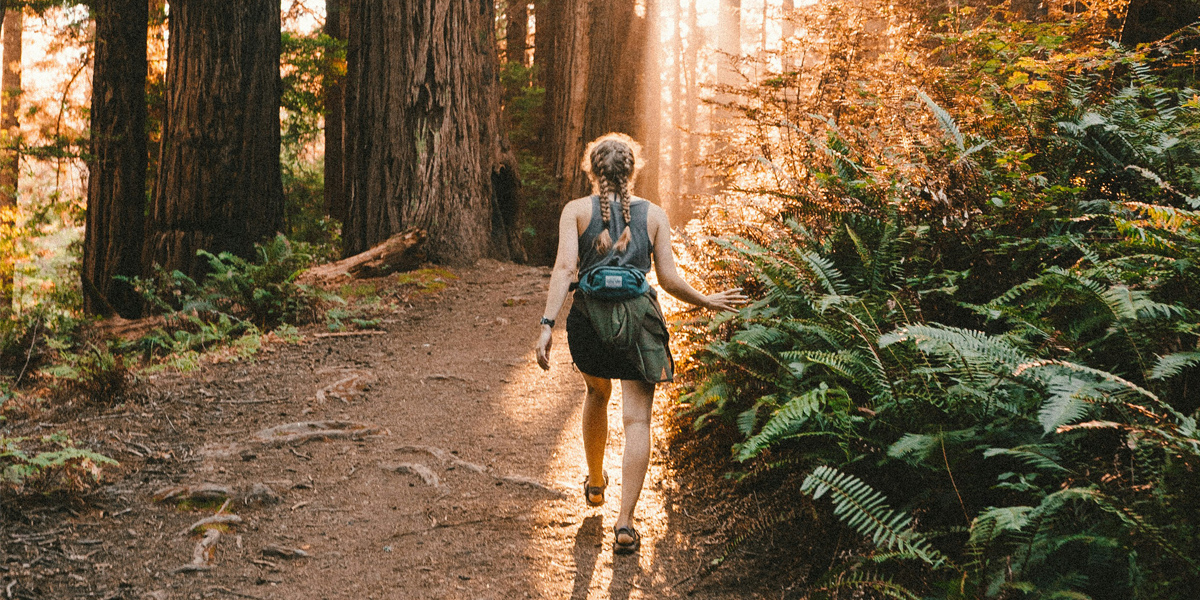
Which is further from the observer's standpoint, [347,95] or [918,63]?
[347,95]

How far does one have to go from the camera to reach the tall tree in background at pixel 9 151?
37.6ft

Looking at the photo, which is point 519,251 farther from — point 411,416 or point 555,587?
point 555,587

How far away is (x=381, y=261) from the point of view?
30.5 ft

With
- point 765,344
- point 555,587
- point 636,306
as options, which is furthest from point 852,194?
point 555,587

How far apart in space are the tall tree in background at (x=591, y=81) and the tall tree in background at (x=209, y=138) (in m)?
5.51

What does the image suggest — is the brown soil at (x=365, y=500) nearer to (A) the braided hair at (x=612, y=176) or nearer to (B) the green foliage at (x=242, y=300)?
(B) the green foliage at (x=242, y=300)

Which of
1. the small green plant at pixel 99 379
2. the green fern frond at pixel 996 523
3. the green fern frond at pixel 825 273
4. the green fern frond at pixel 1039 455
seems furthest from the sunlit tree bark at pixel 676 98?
the green fern frond at pixel 996 523

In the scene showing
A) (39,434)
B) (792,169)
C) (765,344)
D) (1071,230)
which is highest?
(792,169)

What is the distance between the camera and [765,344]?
4715 mm

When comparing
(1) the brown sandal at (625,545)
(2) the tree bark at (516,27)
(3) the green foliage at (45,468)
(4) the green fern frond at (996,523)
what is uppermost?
(2) the tree bark at (516,27)

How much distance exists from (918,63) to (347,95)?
7.55m

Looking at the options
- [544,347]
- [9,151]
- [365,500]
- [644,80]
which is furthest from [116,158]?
[544,347]

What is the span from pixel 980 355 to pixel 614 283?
178 cm

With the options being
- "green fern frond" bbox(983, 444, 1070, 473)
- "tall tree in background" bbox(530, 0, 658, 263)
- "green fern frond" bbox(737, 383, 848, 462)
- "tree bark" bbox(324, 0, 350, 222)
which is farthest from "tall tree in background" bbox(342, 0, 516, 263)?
"green fern frond" bbox(983, 444, 1070, 473)
